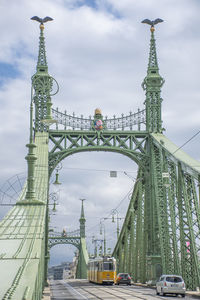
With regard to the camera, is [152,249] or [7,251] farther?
[152,249]

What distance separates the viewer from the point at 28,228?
21078mm

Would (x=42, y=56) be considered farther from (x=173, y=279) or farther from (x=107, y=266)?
(x=173, y=279)

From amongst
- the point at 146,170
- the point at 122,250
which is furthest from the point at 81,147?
the point at 122,250

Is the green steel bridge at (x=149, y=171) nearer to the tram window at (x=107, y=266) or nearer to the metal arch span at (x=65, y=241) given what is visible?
the tram window at (x=107, y=266)

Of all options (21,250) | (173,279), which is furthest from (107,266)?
(21,250)

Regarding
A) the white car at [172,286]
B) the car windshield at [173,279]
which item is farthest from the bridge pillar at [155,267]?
the car windshield at [173,279]

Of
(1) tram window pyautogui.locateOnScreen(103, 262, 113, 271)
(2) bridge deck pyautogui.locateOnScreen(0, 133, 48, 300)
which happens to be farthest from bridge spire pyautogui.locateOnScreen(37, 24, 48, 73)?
(2) bridge deck pyautogui.locateOnScreen(0, 133, 48, 300)

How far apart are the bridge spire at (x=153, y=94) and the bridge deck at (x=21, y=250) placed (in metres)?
19.3

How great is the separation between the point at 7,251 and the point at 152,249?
24596 mm

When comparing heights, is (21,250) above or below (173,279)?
above

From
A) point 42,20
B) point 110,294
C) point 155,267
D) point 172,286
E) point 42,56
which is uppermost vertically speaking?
point 42,20

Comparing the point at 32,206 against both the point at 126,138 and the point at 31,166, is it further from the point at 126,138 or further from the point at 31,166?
the point at 126,138

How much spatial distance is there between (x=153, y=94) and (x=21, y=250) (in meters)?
27.5

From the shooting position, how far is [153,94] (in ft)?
140
